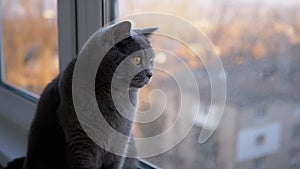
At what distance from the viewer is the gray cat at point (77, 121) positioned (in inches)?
29.5

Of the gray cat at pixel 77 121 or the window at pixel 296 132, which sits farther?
the gray cat at pixel 77 121

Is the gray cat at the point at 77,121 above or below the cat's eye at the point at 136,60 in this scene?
below

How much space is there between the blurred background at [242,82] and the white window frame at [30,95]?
0.08m

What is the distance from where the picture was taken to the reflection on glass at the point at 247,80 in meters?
0.64

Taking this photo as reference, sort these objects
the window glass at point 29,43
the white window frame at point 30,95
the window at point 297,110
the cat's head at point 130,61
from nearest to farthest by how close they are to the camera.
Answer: the window at point 297,110, the cat's head at point 130,61, the white window frame at point 30,95, the window glass at point 29,43

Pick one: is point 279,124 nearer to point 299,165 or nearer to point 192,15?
point 299,165

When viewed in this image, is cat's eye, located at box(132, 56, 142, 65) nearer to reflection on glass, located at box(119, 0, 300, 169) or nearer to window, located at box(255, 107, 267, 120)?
reflection on glass, located at box(119, 0, 300, 169)

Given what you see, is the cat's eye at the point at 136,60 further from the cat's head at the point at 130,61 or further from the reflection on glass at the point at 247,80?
the reflection on glass at the point at 247,80

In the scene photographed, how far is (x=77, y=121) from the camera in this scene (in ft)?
2.52

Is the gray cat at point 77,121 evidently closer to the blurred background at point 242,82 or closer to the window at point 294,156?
the blurred background at point 242,82

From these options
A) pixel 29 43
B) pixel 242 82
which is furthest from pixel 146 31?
pixel 29 43

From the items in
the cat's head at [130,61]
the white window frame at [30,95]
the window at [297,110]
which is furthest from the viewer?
the white window frame at [30,95]

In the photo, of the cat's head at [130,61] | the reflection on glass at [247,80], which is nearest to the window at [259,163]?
the reflection on glass at [247,80]

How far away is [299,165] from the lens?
65cm
